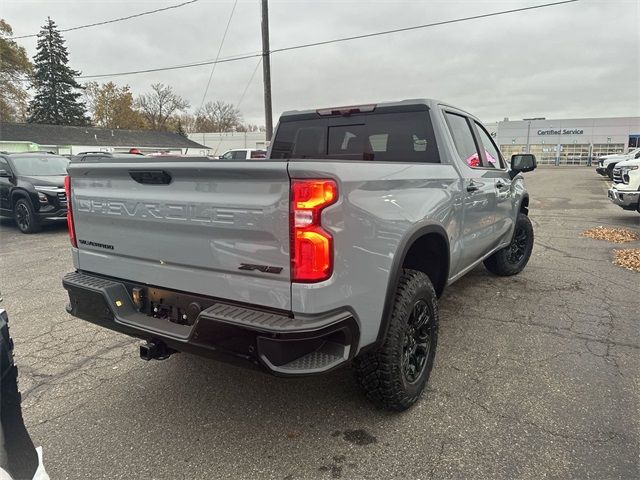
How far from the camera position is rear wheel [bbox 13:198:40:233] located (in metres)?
9.34

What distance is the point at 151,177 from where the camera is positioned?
2.39 metres

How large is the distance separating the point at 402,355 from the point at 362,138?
80.6 inches

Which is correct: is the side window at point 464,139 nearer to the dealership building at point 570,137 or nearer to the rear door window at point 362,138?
the rear door window at point 362,138

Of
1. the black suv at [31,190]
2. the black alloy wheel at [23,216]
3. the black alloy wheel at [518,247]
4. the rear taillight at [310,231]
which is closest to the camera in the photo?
the rear taillight at [310,231]

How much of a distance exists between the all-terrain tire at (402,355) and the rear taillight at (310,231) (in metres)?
0.73

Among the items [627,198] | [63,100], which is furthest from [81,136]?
[627,198]

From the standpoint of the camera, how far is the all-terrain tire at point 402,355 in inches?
98.0

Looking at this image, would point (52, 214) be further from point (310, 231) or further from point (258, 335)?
point (310, 231)

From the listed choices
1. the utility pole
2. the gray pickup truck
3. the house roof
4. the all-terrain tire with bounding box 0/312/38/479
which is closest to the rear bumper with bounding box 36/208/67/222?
the gray pickup truck

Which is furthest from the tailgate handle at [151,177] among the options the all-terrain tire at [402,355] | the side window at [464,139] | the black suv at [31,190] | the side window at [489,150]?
the black suv at [31,190]

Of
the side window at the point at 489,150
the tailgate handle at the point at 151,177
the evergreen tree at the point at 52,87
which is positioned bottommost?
the tailgate handle at the point at 151,177

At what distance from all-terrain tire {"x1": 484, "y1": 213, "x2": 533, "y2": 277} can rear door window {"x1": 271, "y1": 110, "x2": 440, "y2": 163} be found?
261cm

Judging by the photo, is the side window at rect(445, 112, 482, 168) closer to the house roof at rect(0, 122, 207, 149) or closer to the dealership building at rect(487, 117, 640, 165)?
the house roof at rect(0, 122, 207, 149)

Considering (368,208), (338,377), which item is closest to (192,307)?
(368,208)
